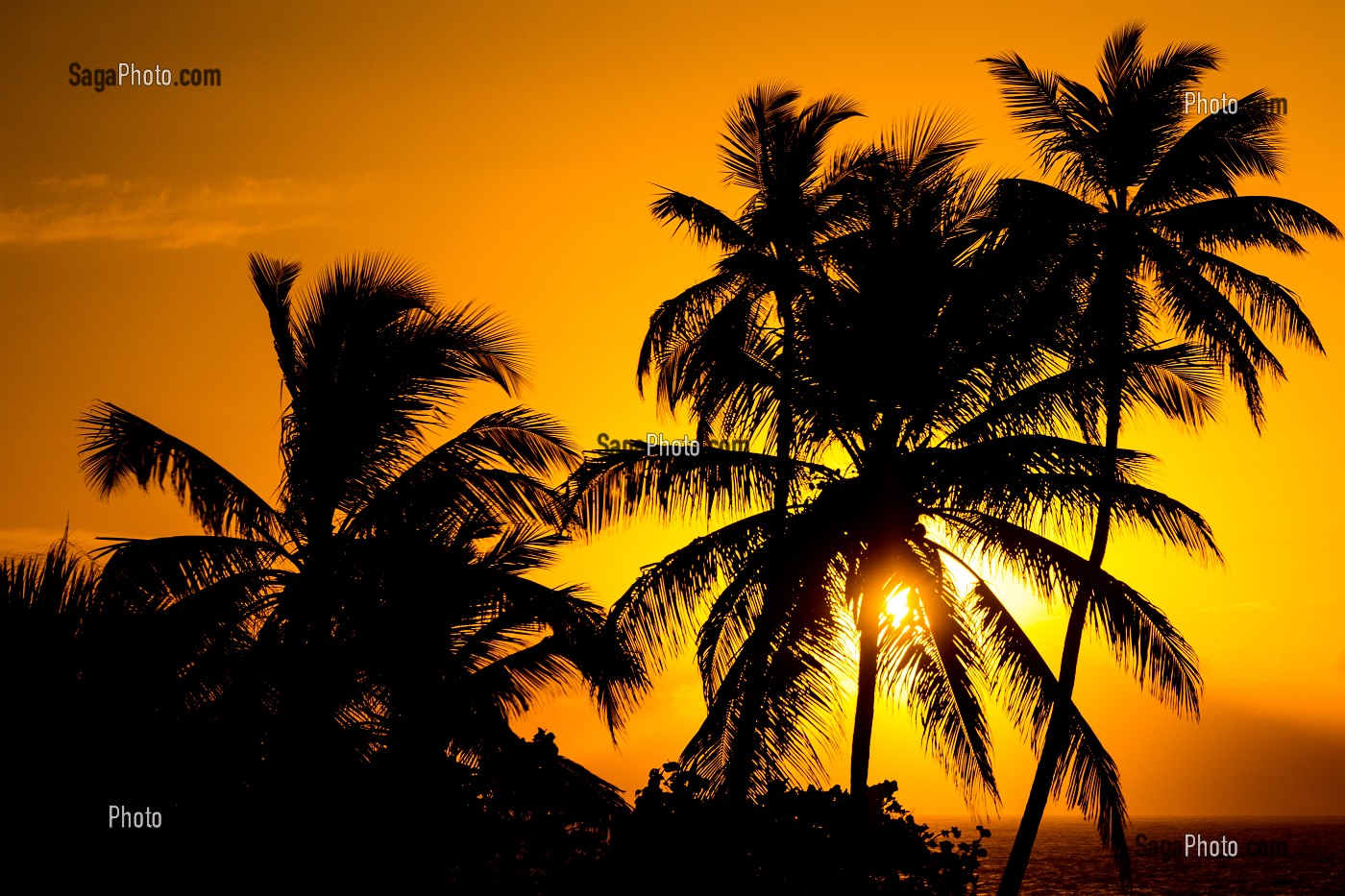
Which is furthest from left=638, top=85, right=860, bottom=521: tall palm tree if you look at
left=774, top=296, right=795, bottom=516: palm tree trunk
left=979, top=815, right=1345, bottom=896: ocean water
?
left=979, top=815, right=1345, bottom=896: ocean water

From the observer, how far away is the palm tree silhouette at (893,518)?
14734 millimetres

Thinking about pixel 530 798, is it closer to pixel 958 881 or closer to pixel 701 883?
pixel 701 883

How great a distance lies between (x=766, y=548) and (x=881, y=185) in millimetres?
5480

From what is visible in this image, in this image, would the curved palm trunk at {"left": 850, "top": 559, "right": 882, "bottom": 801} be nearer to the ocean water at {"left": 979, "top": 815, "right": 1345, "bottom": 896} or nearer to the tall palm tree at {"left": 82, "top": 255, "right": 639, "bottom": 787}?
the tall palm tree at {"left": 82, "top": 255, "right": 639, "bottom": 787}

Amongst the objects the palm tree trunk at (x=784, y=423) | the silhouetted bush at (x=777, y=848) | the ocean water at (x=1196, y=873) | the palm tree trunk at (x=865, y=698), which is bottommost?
the ocean water at (x=1196, y=873)

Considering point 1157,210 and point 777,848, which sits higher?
point 1157,210

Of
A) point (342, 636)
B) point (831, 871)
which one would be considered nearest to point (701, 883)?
point (831, 871)

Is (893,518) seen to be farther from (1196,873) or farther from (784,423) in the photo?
(1196,873)

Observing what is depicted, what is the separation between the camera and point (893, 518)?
50.4 feet

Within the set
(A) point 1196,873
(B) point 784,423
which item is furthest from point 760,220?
(A) point 1196,873

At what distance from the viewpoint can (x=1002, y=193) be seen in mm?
17938

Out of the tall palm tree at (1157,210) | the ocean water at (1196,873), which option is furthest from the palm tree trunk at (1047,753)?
the ocean water at (1196,873)

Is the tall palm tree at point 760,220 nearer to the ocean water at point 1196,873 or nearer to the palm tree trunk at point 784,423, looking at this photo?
the palm tree trunk at point 784,423

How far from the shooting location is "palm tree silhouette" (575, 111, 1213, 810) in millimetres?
14734
